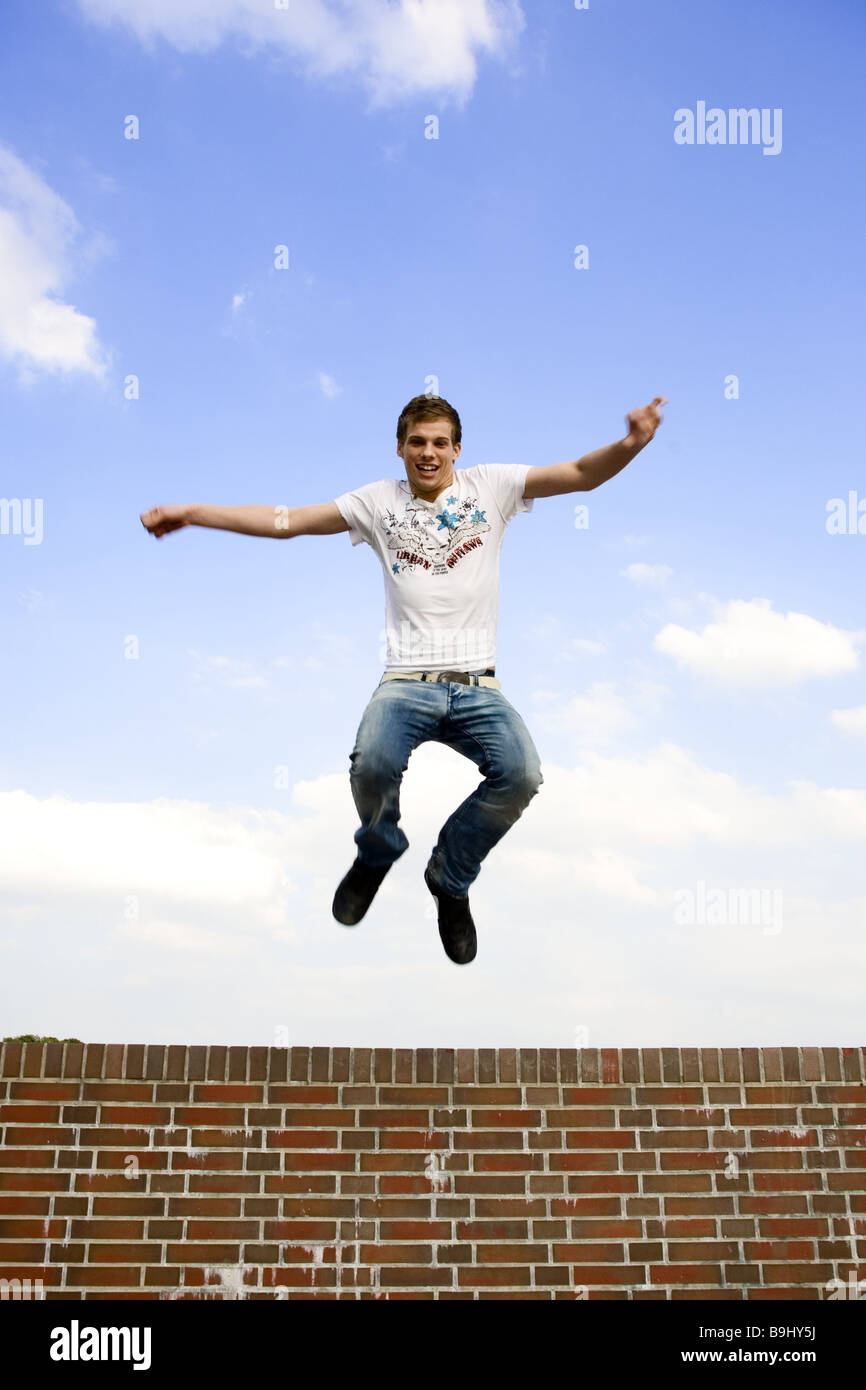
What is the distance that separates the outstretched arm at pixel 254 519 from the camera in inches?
177

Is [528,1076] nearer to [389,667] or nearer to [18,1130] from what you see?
[389,667]

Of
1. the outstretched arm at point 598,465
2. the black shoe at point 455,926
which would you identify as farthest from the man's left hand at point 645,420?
the black shoe at point 455,926

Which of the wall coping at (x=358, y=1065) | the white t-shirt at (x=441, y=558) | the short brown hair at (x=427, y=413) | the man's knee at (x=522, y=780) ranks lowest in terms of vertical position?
the wall coping at (x=358, y=1065)

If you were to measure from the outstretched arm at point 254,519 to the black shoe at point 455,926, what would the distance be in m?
1.58

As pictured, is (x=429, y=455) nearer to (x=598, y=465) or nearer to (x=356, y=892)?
(x=598, y=465)

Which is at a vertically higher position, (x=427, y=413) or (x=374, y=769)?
(x=427, y=413)

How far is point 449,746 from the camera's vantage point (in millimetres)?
4488

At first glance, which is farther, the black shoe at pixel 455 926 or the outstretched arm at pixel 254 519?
the black shoe at pixel 455 926

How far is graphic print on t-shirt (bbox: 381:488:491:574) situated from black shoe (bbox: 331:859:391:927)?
1.32 meters

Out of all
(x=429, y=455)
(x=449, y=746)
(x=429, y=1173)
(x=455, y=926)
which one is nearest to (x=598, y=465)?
(x=429, y=455)

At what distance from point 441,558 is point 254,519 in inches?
32.6

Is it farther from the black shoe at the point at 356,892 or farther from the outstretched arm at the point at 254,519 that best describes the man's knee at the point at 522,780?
the outstretched arm at the point at 254,519
